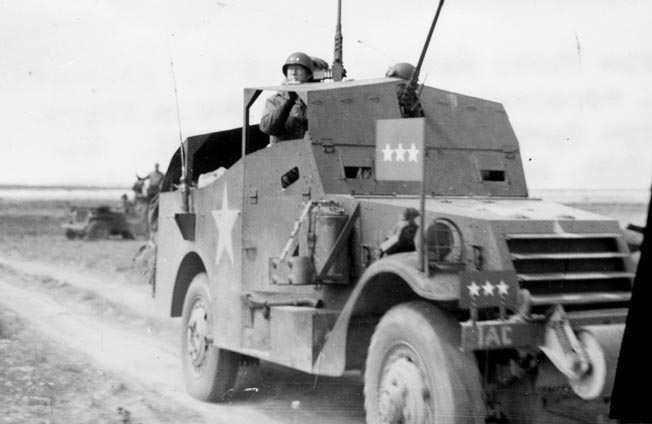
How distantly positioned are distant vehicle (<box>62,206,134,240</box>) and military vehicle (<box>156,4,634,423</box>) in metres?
18.9

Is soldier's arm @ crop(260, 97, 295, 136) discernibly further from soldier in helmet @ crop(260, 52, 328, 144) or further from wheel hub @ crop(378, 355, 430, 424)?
wheel hub @ crop(378, 355, 430, 424)

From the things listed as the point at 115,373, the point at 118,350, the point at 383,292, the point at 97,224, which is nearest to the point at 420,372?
the point at 383,292

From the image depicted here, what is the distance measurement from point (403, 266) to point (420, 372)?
56 centimetres

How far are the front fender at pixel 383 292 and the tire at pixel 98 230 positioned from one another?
2152 cm

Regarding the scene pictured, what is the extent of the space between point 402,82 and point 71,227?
21.3 meters

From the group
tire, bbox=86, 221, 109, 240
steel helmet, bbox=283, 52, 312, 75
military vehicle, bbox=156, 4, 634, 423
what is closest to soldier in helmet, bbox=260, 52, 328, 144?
military vehicle, bbox=156, 4, 634, 423

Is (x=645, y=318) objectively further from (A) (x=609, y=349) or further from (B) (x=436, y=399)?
(B) (x=436, y=399)

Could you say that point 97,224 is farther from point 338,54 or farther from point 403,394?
point 403,394

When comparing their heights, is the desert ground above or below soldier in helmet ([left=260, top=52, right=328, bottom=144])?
below

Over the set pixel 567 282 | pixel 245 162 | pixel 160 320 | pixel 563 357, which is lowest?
pixel 160 320

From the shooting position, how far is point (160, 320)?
10953 mm

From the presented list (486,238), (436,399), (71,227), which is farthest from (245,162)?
(71,227)

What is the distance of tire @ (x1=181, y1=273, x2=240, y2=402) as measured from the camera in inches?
278

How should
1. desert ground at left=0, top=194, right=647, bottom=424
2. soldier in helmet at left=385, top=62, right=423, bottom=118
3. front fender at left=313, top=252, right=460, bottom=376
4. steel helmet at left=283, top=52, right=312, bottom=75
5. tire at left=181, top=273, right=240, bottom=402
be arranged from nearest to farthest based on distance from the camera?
front fender at left=313, top=252, right=460, bottom=376
soldier in helmet at left=385, top=62, right=423, bottom=118
desert ground at left=0, top=194, right=647, bottom=424
steel helmet at left=283, top=52, right=312, bottom=75
tire at left=181, top=273, right=240, bottom=402
